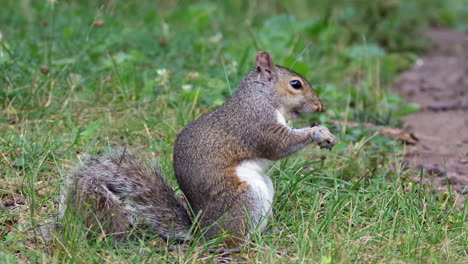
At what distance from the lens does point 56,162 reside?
330 centimetres

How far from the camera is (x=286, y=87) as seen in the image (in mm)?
3158

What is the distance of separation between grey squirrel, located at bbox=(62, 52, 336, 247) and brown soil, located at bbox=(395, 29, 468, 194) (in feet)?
2.55

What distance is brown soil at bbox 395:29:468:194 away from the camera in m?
4.00

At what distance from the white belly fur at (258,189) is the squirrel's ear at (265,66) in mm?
395

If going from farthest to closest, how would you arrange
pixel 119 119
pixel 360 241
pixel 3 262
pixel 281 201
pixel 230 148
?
pixel 119 119
pixel 281 201
pixel 230 148
pixel 360 241
pixel 3 262

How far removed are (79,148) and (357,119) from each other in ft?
6.28

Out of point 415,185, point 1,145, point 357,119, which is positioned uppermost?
point 1,145

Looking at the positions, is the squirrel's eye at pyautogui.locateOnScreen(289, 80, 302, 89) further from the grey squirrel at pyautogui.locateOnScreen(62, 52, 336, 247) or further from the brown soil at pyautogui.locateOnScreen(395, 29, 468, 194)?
the brown soil at pyautogui.locateOnScreen(395, 29, 468, 194)

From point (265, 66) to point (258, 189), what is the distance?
0.60 m

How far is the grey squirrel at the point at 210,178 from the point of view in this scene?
2793 millimetres

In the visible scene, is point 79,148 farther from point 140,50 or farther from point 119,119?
point 140,50

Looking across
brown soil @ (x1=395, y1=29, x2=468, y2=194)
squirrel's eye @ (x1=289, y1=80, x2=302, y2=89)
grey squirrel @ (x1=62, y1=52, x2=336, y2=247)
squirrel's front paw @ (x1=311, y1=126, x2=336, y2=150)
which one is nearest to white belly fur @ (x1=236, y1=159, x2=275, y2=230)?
grey squirrel @ (x1=62, y1=52, x2=336, y2=247)

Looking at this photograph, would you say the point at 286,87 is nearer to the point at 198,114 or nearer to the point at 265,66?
the point at 265,66

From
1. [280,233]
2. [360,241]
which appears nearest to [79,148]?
[280,233]
